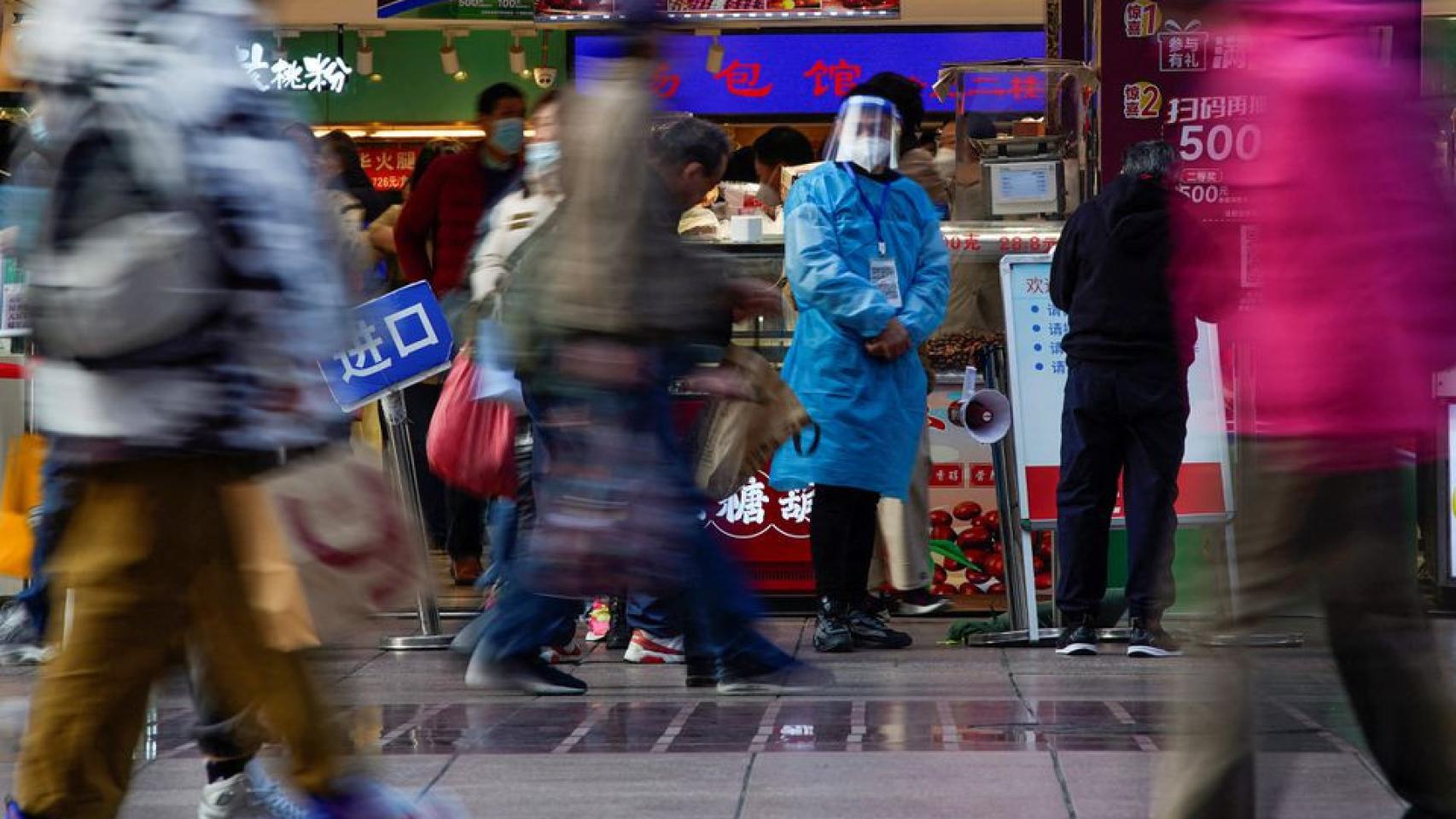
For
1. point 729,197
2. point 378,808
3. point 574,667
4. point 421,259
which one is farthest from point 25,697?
point 729,197

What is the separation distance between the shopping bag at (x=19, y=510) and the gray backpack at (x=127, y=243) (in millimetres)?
3464

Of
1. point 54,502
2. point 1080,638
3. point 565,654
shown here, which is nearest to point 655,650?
point 565,654

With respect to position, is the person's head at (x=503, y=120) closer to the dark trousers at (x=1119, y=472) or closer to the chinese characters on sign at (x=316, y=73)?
the dark trousers at (x=1119, y=472)

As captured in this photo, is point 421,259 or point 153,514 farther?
point 421,259

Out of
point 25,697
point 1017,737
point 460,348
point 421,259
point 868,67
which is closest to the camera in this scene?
point 1017,737

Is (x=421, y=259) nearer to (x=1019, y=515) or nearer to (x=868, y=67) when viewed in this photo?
(x=1019, y=515)

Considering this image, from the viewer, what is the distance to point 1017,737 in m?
6.25

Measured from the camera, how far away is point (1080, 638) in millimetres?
8328

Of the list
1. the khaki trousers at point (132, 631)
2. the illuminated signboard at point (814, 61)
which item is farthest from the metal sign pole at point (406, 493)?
the illuminated signboard at point (814, 61)

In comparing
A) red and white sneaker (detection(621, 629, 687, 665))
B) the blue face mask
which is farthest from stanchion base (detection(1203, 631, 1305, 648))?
red and white sneaker (detection(621, 629, 687, 665))

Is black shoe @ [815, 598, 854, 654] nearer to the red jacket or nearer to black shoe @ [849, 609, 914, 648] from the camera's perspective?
black shoe @ [849, 609, 914, 648]

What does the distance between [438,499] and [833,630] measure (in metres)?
4.19

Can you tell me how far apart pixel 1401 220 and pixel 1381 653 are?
710mm

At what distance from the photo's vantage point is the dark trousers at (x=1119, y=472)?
8.18m
